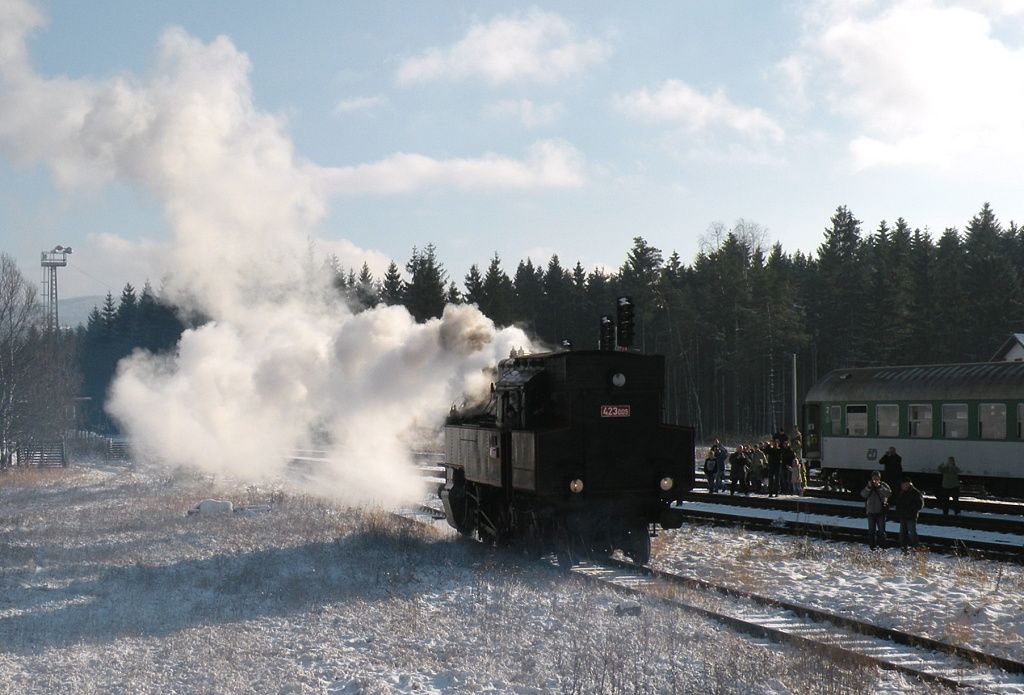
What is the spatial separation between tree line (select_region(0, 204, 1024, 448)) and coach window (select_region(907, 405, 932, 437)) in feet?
73.2

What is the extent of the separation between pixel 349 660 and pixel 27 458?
4931 centimetres

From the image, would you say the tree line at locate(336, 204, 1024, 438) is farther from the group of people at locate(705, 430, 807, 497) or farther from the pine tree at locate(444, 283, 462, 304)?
the group of people at locate(705, 430, 807, 497)

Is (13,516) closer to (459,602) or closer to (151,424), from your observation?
(459,602)

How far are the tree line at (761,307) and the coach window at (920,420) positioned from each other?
2231 cm

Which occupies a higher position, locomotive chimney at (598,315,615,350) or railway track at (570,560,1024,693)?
locomotive chimney at (598,315,615,350)

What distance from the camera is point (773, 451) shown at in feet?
90.5

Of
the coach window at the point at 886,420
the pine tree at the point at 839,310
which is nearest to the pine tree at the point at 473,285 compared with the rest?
the pine tree at the point at 839,310

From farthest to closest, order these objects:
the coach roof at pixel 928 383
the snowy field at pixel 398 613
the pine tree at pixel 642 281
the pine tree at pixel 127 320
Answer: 1. the pine tree at pixel 127 320
2. the pine tree at pixel 642 281
3. the coach roof at pixel 928 383
4. the snowy field at pixel 398 613

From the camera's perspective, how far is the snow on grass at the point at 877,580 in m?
11.5

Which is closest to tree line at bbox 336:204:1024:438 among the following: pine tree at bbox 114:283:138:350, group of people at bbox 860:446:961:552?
group of people at bbox 860:446:961:552

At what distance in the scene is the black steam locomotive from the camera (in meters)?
14.9

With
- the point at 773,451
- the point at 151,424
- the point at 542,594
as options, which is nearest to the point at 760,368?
the point at 773,451

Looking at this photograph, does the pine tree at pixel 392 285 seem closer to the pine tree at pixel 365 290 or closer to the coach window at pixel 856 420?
the pine tree at pixel 365 290

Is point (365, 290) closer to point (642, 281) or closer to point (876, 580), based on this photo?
point (642, 281)
